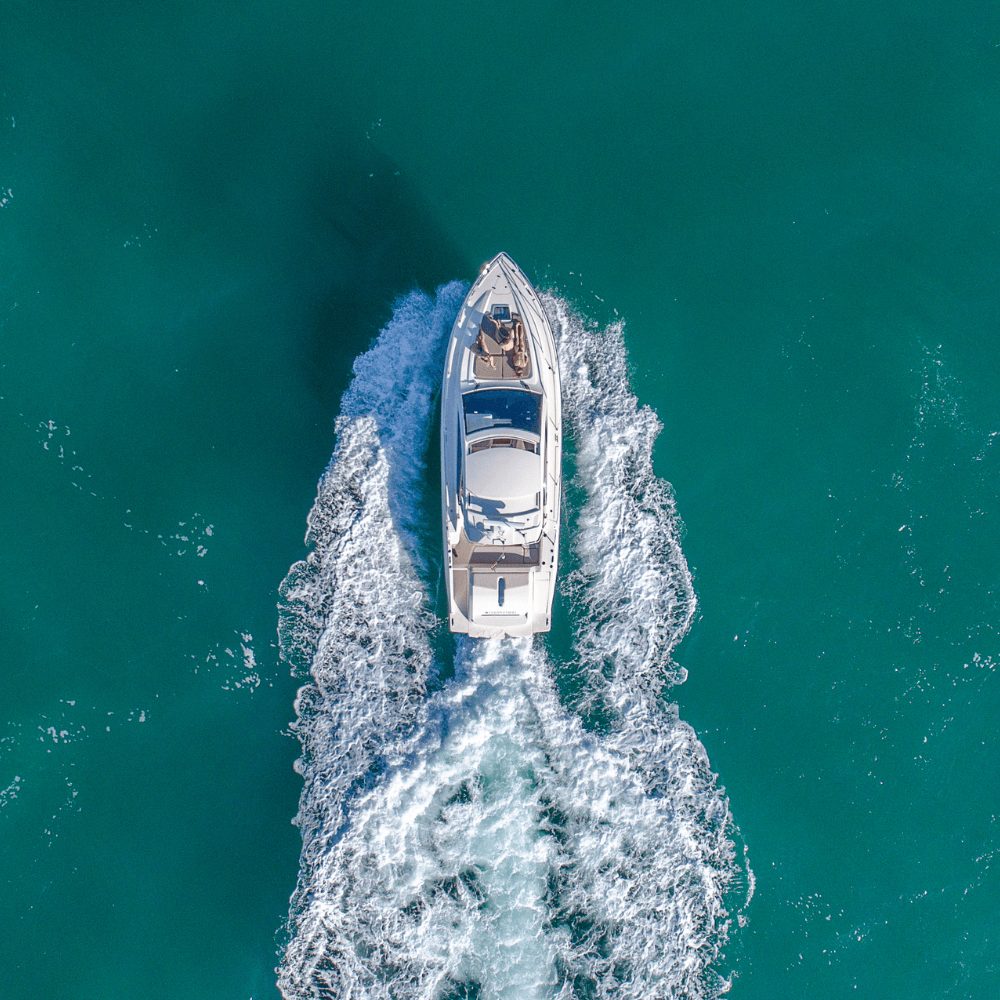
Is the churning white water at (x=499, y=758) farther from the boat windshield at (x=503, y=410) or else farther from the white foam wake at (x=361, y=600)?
the boat windshield at (x=503, y=410)

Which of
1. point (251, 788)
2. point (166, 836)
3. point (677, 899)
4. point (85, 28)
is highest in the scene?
point (85, 28)

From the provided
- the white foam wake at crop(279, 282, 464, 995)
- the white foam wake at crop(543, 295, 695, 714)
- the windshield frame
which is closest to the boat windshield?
the windshield frame

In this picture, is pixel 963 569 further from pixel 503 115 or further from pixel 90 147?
pixel 90 147

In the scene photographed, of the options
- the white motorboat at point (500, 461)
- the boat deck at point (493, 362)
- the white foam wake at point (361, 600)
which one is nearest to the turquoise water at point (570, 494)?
the white foam wake at point (361, 600)

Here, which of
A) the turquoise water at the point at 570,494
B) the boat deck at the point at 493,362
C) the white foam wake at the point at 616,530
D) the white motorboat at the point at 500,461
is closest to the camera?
the white motorboat at the point at 500,461

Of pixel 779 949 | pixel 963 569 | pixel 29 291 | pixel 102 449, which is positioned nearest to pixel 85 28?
pixel 29 291

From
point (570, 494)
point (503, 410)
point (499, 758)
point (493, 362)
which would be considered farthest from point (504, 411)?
point (499, 758)
